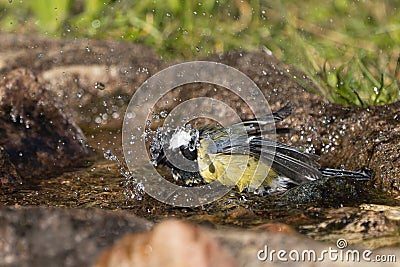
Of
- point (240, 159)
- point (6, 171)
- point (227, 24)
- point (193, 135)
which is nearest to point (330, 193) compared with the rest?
point (240, 159)

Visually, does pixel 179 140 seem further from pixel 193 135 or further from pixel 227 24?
pixel 227 24

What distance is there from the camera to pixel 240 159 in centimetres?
321

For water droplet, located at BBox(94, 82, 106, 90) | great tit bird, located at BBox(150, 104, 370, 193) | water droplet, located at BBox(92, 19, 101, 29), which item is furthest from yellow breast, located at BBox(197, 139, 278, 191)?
water droplet, located at BBox(92, 19, 101, 29)

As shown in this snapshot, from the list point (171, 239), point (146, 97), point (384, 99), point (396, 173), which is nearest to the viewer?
point (171, 239)

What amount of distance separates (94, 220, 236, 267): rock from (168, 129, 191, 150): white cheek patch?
1.35 meters

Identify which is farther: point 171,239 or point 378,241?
point 378,241

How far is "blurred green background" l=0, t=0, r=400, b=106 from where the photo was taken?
17.5 feet

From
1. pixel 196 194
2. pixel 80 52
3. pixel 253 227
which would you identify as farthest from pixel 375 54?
pixel 253 227

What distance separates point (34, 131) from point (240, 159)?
4.17ft

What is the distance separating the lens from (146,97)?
4.63 metres

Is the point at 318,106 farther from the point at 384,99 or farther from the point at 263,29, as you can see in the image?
the point at 263,29

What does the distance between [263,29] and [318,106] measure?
6.57ft

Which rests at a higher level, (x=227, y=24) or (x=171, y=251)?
(x=227, y=24)

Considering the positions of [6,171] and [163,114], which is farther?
[163,114]
